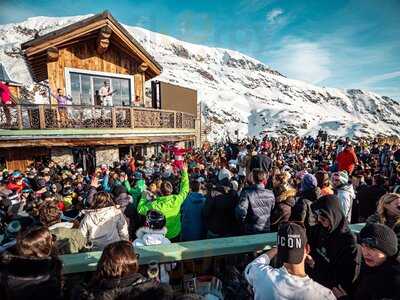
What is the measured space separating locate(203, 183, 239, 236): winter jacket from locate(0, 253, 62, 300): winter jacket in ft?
7.88

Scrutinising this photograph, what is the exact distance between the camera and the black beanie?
6.07 feet

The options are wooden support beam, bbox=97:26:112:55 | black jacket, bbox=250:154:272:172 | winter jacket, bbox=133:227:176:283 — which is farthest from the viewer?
wooden support beam, bbox=97:26:112:55

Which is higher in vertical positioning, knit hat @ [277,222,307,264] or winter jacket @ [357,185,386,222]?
knit hat @ [277,222,307,264]

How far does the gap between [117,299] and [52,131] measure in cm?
1105

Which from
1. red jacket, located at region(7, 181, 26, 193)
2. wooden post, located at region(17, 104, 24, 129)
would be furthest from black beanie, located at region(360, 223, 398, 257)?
wooden post, located at region(17, 104, 24, 129)

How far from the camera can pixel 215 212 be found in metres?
3.94

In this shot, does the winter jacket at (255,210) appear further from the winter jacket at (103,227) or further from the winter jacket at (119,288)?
the winter jacket at (119,288)

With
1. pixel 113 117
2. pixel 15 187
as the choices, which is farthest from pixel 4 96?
pixel 15 187

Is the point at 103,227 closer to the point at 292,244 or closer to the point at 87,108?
the point at 292,244

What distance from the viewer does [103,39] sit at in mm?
12812

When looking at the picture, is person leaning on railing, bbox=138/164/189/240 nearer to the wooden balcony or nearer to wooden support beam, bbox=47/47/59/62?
the wooden balcony

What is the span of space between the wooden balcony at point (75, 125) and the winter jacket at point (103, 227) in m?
9.07

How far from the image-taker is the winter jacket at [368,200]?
15.6 feet

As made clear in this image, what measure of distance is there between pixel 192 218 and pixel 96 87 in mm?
12100
